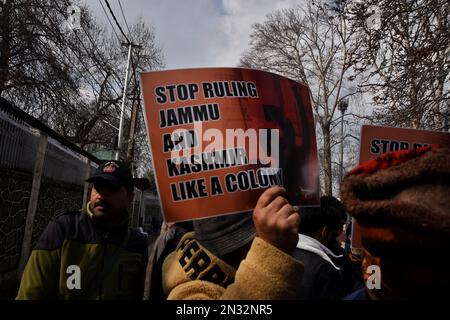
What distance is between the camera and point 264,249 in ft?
3.67

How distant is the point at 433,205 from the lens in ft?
2.69

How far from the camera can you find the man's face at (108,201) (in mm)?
2299

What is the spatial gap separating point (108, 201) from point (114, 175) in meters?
0.18

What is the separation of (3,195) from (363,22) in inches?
238

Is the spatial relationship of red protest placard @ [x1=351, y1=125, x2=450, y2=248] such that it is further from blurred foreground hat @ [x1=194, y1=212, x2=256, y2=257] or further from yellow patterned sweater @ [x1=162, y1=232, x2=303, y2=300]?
yellow patterned sweater @ [x1=162, y1=232, x2=303, y2=300]

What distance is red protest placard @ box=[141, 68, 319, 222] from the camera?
1530 millimetres

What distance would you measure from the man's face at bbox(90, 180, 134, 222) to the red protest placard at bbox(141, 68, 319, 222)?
90 cm

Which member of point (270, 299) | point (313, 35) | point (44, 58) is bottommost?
point (270, 299)

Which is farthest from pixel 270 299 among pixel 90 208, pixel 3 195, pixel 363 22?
pixel 363 22

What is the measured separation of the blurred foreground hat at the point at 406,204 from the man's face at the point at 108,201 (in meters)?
1.68

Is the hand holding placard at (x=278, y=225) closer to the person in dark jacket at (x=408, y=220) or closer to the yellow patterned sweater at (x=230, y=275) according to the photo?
the yellow patterned sweater at (x=230, y=275)
